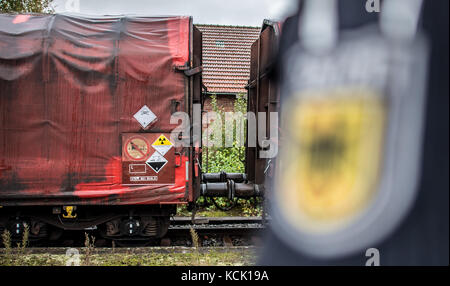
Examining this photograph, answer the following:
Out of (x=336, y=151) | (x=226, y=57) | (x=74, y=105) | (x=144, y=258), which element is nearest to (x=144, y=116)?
(x=74, y=105)

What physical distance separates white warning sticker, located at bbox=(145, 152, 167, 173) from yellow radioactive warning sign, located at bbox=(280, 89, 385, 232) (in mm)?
2898

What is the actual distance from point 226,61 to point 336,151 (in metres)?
12.8

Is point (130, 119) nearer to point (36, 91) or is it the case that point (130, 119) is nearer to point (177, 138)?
point (177, 138)

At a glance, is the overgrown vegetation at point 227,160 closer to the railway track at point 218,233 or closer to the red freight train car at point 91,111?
the railway track at point 218,233

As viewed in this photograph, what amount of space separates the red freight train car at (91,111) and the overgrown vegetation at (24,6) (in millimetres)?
6168

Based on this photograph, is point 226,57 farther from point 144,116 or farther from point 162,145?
point 162,145

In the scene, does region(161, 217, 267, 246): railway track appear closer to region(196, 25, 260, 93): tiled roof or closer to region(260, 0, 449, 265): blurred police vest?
region(260, 0, 449, 265): blurred police vest

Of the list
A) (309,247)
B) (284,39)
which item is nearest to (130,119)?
(284,39)

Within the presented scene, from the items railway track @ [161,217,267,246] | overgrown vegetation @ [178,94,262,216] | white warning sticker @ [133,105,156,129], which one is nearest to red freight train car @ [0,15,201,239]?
white warning sticker @ [133,105,156,129]

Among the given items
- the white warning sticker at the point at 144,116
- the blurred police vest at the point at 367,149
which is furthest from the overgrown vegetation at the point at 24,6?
the blurred police vest at the point at 367,149

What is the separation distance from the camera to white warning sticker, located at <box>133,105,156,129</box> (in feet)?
14.7

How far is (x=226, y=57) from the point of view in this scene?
14.2m

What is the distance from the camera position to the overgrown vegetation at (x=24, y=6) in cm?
916

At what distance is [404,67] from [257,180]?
4.08 m
